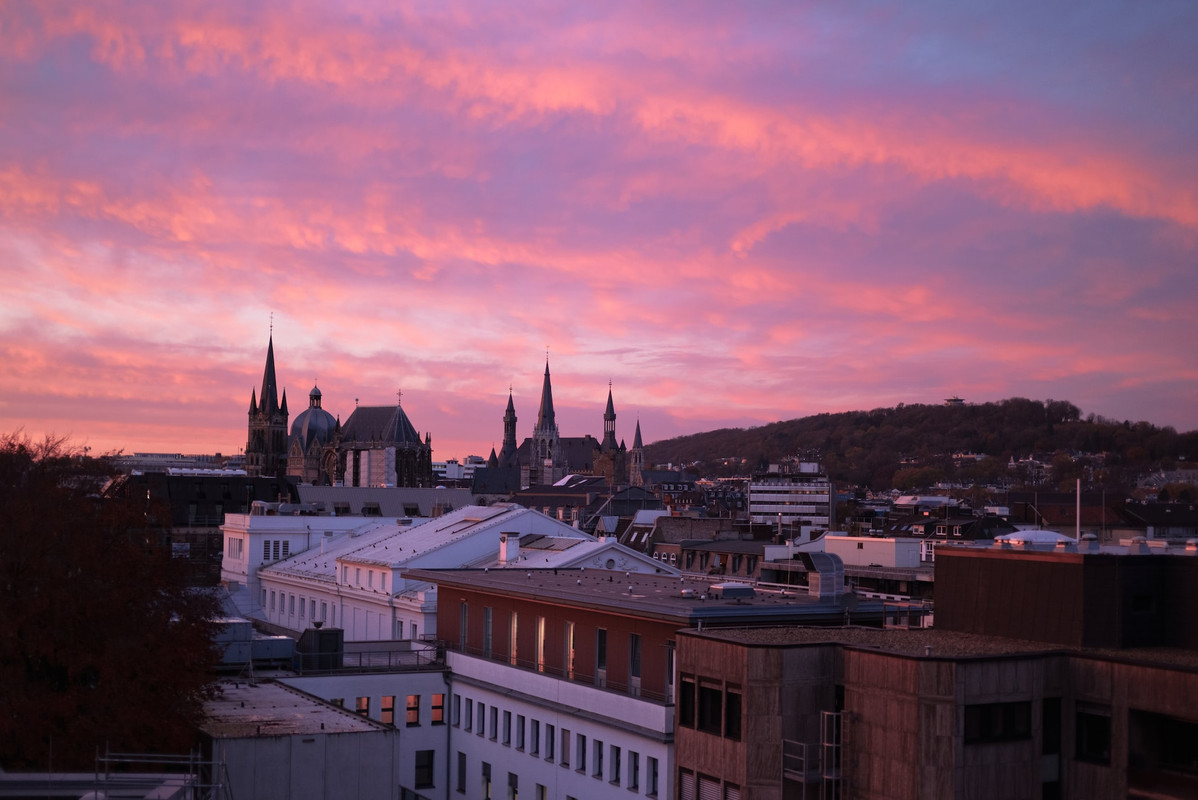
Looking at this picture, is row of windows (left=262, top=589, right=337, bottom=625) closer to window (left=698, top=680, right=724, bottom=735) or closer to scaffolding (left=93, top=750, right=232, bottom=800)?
scaffolding (left=93, top=750, right=232, bottom=800)

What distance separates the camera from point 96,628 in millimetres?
26547

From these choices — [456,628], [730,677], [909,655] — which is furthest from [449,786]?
[909,655]

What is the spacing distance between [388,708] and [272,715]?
9576 millimetres

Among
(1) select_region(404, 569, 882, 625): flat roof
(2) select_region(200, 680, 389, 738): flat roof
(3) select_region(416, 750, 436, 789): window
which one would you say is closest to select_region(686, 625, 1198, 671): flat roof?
(1) select_region(404, 569, 882, 625): flat roof

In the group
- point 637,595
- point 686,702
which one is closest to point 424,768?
point 637,595

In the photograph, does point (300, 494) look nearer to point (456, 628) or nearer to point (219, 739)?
point (456, 628)

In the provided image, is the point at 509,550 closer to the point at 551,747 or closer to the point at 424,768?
the point at 424,768

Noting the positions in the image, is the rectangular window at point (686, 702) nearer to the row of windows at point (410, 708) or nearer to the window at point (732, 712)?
the window at point (732, 712)

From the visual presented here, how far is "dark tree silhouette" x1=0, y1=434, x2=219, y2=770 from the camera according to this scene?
997 inches

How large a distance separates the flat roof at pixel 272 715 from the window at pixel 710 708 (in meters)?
9.07

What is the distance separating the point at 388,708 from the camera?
40.2 meters

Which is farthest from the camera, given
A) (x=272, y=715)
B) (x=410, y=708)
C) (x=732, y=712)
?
(x=410, y=708)

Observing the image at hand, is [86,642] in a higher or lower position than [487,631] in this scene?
higher

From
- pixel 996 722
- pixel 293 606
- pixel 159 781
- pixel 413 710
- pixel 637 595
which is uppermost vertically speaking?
pixel 637 595
